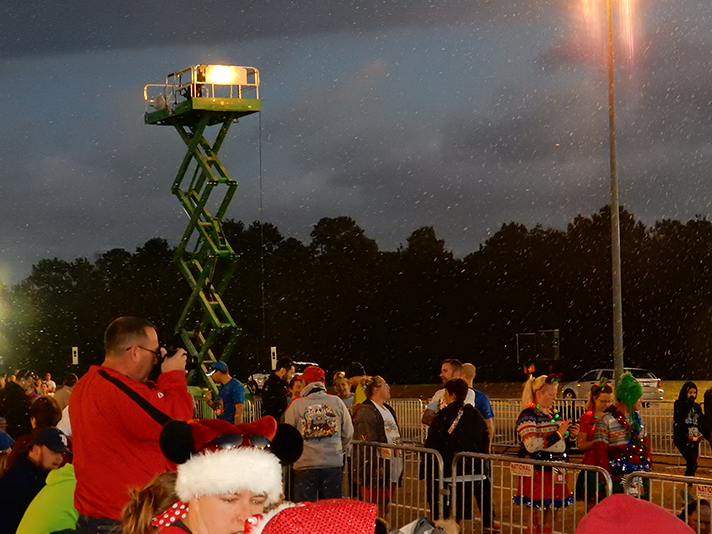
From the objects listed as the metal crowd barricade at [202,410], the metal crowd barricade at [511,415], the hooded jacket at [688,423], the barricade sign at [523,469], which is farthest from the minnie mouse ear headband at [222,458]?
the metal crowd barricade at [202,410]

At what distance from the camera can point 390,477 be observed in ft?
33.3

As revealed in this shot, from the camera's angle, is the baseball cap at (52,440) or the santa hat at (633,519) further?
the baseball cap at (52,440)

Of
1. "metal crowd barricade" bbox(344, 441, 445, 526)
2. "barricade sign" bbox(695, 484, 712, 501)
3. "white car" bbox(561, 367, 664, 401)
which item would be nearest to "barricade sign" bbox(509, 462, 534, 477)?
"metal crowd barricade" bbox(344, 441, 445, 526)

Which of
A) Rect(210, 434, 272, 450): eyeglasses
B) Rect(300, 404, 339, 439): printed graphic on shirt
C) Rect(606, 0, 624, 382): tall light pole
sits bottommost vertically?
Rect(300, 404, 339, 439): printed graphic on shirt

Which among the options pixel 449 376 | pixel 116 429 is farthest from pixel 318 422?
pixel 116 429

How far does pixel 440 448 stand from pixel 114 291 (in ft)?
213

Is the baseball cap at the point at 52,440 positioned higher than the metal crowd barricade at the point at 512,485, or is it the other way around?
the baseball cap at the point at 52,440

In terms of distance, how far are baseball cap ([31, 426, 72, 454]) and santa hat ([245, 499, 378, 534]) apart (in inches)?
150

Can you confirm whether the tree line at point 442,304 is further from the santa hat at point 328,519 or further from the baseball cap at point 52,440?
the santa hat at point 328,519

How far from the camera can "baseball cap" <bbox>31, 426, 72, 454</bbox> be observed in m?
6.05

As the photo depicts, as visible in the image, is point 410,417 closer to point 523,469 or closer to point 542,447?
point 542,447

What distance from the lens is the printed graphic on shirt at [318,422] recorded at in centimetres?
1026

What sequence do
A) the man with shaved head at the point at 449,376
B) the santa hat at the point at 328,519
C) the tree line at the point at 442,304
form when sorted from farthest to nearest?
1. the tree line at the point at 442,304
2. the man with shaved head at the point at 449,376
3. the santa hat at the point at 328,519

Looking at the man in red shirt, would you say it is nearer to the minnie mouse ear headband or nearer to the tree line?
the minnie mouse ear headband
